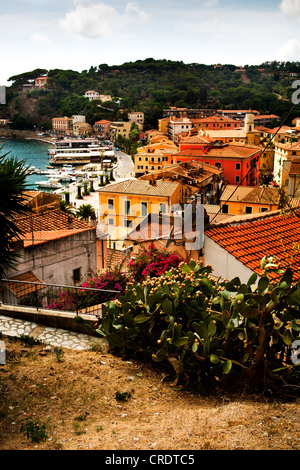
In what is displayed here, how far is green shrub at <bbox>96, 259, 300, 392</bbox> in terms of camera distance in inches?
186

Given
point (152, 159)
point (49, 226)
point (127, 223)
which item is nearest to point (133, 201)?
point (127, 223)

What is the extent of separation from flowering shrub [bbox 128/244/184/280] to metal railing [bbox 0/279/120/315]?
92 centimetres

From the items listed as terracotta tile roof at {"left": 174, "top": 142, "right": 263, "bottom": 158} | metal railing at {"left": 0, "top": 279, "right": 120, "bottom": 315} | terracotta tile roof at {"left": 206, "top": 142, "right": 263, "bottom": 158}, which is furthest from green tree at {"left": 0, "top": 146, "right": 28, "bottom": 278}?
terracotta tile roof at {"left": 206, "top": 142, "right": 263, "bottom": 158}

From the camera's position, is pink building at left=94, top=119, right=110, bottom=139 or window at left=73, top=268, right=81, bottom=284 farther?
pink building at left=94, top=119, right=110, bottom=139

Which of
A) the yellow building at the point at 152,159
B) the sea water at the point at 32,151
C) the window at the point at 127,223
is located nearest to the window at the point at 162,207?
the window at the point at 127,223

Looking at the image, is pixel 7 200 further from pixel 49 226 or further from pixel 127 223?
pixel 127 223

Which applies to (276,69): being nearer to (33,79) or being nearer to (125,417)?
(33,79)

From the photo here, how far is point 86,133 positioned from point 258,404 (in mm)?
124077

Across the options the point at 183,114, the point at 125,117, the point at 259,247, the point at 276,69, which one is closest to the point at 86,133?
the point at 125,117

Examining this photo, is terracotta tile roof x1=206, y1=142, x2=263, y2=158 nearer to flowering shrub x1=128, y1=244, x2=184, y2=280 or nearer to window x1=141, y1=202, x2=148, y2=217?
window x1=141, y1=202, x2=148, y2=217

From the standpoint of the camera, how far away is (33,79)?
192 meters

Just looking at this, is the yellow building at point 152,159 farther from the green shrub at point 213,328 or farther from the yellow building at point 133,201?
the green shrub at point 213,328

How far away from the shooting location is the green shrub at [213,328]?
4.73m
